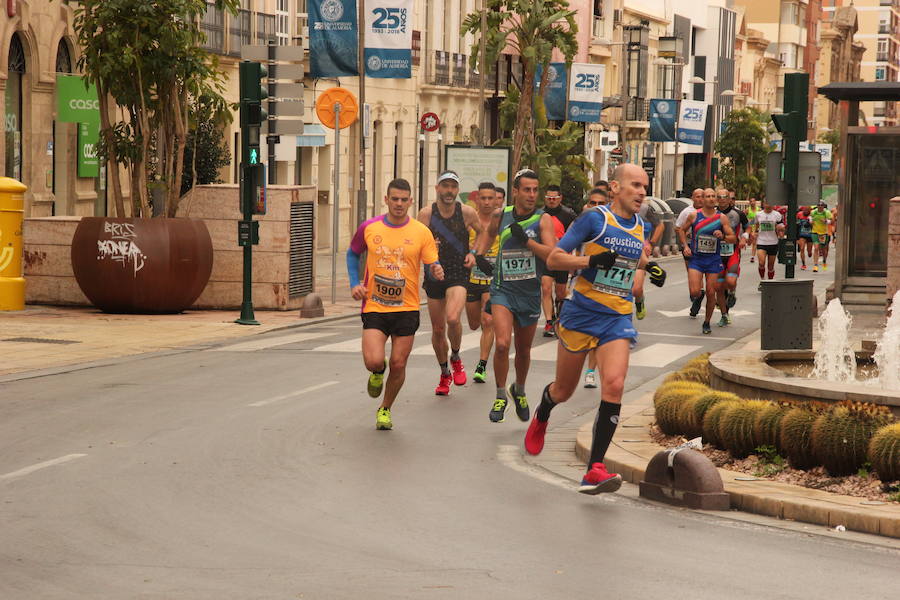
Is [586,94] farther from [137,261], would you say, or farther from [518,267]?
Answer: [518,267]

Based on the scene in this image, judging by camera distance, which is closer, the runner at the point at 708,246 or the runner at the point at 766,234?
the runner at the point at 708,246

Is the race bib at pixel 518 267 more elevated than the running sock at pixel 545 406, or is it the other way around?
the race bib at pixel 518 267

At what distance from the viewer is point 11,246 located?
2223cm

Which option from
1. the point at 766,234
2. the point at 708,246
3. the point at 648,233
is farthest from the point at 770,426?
the point at 766,234

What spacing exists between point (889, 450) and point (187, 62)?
15.2 m

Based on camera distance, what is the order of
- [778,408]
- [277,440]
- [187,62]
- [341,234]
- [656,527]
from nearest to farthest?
[656,527]
[778,408]
[277,440]
[187,62]
[341,234]

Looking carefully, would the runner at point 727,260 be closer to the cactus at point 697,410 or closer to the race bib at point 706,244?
the race bib at point 706,244

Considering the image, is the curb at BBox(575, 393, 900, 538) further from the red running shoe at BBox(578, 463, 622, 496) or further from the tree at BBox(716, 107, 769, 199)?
the tree at BBox(716, 107, 769, 199)

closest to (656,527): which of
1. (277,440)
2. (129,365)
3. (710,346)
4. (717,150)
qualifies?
(277,440)

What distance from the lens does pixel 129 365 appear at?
16.3m

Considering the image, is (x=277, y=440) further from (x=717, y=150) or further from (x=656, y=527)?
(x=717, y=150)

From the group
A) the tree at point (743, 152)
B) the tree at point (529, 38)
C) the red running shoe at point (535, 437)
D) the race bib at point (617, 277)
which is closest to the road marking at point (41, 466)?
the red running shoe at point (535, 437)

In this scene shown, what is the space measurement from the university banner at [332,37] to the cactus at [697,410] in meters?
19.4

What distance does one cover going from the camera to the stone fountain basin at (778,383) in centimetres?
1027
